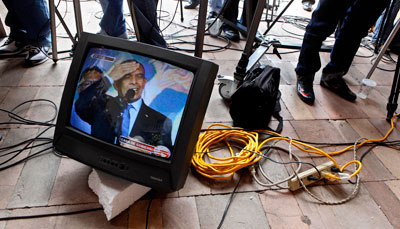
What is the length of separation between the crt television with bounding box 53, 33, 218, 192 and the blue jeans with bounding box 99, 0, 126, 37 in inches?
39.7

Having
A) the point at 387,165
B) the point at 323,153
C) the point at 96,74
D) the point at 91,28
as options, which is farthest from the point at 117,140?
the point at 91,28

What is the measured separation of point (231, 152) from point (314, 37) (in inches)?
35.4

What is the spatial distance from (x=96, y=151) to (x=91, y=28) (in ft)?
5.55

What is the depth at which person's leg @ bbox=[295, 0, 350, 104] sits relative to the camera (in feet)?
4.81

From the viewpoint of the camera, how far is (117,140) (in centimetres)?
85

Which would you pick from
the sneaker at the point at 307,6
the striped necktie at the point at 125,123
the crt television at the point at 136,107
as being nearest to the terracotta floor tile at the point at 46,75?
the crt television at the point at 136,107

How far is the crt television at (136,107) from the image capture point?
0.79 metres

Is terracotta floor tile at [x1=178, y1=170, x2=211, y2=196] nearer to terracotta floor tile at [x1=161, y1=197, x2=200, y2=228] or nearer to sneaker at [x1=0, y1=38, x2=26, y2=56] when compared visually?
terracotta floor tile at [x1=161, y1=197, x2=200, y2=228]

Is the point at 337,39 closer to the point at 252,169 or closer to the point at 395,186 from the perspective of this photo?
the point at 395,186

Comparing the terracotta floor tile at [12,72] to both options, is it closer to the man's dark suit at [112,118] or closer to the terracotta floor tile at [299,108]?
the man's dark suit at [112,118]

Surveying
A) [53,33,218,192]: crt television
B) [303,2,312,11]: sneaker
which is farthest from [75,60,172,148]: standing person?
[303,2,312,11]: sneaker

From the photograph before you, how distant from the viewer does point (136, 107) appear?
0.83m

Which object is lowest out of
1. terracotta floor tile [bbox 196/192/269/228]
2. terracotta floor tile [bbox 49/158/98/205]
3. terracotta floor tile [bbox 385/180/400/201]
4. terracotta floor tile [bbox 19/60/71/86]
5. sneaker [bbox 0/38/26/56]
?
terracotta floor tile [bbox 19/60/71/86]

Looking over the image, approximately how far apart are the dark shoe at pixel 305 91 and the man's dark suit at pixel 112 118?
1.09m
